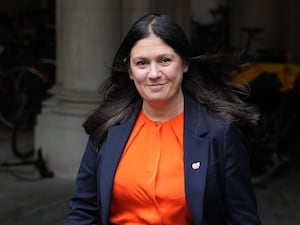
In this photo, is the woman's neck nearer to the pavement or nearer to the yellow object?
the pavement

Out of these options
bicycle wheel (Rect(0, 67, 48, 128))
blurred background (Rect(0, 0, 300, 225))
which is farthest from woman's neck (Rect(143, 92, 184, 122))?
bicycle wheel (Rect(0, 67, 48, 128))

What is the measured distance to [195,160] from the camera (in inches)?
104

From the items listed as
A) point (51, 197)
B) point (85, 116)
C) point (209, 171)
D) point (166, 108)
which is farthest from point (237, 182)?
point (85, 116)

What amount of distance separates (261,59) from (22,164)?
9.75 feet

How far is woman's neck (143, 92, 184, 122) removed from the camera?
2.82m

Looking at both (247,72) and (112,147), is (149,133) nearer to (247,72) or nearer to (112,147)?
(112,147)

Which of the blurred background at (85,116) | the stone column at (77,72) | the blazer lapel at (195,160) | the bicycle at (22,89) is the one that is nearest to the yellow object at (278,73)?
the blurred background at (85,116)

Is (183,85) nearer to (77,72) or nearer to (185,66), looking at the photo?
(185,66)

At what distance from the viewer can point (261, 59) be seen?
8203 millimetres

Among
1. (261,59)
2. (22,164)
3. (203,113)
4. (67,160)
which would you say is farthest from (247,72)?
(203,113)

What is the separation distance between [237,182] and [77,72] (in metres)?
4.27

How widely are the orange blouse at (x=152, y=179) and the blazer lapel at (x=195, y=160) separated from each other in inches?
1.7

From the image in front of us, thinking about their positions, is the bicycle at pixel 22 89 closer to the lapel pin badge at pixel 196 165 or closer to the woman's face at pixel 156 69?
the woman's face at pixel 156 69

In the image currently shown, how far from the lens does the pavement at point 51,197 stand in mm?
5602
